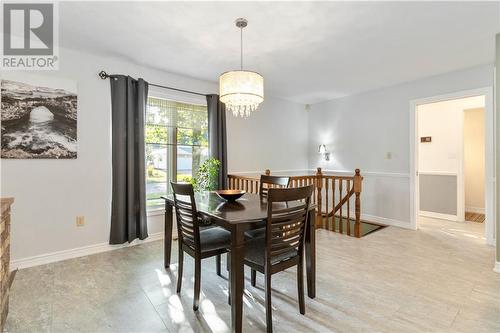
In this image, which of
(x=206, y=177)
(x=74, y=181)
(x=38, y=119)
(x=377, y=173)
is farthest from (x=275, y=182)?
(x=377, y=173)

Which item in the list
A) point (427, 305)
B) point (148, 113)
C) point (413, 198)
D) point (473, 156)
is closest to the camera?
point (427, 305)

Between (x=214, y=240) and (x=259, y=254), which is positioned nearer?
(x=259, y=254)

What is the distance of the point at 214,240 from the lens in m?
2.05

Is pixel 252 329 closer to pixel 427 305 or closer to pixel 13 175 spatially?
pixel 427 305

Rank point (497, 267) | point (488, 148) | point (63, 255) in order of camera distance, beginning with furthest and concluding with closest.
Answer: point (488, 148) → point (63, 255) → point (497, 267)

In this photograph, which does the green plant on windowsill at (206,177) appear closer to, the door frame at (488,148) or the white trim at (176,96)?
the white trim at (176,96)

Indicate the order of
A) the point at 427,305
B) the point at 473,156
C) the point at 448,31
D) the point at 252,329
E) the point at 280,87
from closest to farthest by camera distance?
the point at 252,329 < the point at 427,305 < the point at 448,31 < the point at 280,87 < the point at 473,156

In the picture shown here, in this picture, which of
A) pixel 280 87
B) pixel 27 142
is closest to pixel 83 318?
pixel 27 142

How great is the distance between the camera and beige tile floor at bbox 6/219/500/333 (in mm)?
1726

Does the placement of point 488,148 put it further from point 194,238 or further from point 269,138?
point 194,238

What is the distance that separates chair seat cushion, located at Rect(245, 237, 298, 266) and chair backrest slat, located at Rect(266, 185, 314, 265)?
0.02m

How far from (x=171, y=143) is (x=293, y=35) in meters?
Answer: 2.29

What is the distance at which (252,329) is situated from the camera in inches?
66.4

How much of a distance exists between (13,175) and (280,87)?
3.85 metres
